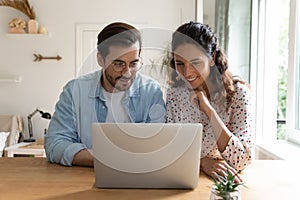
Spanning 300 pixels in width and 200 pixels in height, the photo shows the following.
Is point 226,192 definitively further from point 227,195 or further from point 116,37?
point 116,37

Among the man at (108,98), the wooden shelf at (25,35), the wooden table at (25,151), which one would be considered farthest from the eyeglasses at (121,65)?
the wooden shelf at (25,35)

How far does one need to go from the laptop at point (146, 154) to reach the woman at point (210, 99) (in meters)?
0.23

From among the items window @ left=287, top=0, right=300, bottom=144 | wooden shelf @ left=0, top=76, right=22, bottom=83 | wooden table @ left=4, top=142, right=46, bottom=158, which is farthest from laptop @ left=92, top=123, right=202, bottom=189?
wooden shelf @ left=0, top=76, right=22, bottom=83

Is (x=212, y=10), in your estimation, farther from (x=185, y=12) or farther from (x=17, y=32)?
(x=17, y=32)

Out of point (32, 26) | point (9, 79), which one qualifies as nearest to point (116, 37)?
point (32, 26)

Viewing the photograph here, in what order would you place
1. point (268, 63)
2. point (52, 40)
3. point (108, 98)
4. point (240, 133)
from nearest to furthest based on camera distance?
point (240, 133) < point (108, 98) < point (268, 63) < point (52, 40)

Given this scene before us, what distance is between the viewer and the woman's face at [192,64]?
1.54 m

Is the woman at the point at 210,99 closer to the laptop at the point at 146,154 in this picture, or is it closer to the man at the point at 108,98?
the man at the point at 108,98

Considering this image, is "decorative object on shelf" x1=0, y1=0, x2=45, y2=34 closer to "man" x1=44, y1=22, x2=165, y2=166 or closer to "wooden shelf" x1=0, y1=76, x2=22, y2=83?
"wooden shelf" x1=0, y1=76, x2=22, y2=83

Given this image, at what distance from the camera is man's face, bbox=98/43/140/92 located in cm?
151

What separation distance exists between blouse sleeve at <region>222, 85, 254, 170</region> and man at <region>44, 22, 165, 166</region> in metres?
0.29

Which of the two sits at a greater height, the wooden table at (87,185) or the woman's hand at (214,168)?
the woman's hand at (214,168)

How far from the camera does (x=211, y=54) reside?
1629mm

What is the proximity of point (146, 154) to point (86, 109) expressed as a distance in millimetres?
502
